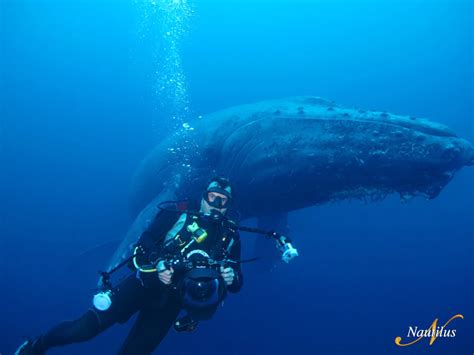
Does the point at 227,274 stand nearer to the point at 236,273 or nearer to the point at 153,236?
the point at 236,273

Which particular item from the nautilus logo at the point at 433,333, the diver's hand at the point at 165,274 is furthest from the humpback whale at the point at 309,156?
the nautilus logo at the point at 433,333

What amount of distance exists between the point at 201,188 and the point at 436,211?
4309 cm

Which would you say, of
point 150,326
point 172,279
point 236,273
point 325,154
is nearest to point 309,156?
point 325,154

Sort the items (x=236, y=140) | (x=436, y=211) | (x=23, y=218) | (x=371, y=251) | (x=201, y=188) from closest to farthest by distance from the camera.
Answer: (x=236, y=140)
(x=201, y=188)
(x=371, y=251)
(x=23, y=218)
(x=436, y=211)

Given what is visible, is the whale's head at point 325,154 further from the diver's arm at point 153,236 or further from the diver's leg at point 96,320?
the diver's leg at point 96,320

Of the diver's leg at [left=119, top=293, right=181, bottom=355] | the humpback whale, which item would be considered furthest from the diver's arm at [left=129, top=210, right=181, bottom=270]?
the humpback whale

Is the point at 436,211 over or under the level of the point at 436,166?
over

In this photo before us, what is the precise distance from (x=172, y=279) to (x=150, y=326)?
130cm

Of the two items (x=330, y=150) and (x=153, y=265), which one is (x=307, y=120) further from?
(x=153, y=265)

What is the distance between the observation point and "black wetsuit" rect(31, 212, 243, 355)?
16.7 feet

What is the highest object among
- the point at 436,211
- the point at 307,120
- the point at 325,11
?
the point at 325,11

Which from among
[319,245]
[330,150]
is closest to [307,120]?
[330,150]

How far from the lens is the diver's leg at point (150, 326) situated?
5273 millimetres

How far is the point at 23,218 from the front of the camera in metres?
33.7
